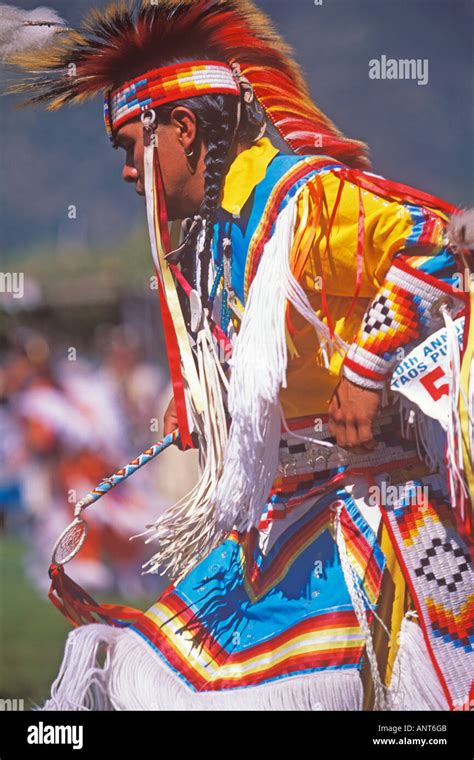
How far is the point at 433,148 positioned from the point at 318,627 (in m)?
1.39

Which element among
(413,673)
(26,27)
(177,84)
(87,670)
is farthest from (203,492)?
(26,27)

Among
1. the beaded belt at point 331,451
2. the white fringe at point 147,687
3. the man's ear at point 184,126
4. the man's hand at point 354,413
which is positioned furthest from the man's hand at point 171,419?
the man's ear at point 184,126

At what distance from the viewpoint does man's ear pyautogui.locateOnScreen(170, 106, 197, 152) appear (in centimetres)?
278

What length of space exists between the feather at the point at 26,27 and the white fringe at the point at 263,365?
0.88m

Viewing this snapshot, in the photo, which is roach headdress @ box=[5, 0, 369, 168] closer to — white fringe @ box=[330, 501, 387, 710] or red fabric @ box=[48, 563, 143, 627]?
white fringe @ box=[330, 501, 387, 710]

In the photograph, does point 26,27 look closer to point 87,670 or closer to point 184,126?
point 184,126

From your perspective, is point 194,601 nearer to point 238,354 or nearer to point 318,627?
point 318,627

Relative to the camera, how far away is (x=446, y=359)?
264 centimetres

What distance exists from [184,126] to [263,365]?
2.37 feet

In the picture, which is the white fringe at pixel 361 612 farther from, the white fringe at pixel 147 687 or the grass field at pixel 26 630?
the grass field at pixel 26 630

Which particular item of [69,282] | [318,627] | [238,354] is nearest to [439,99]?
[238,354]

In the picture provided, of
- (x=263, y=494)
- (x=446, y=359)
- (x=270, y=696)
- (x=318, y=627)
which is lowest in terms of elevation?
(x=270, y=696)

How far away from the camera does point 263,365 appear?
2.67 m

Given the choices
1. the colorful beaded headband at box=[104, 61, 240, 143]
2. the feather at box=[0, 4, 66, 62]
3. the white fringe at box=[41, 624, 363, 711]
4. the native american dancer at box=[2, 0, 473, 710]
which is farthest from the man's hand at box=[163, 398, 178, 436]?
the feather at box=[0, 4, 66, 62]
